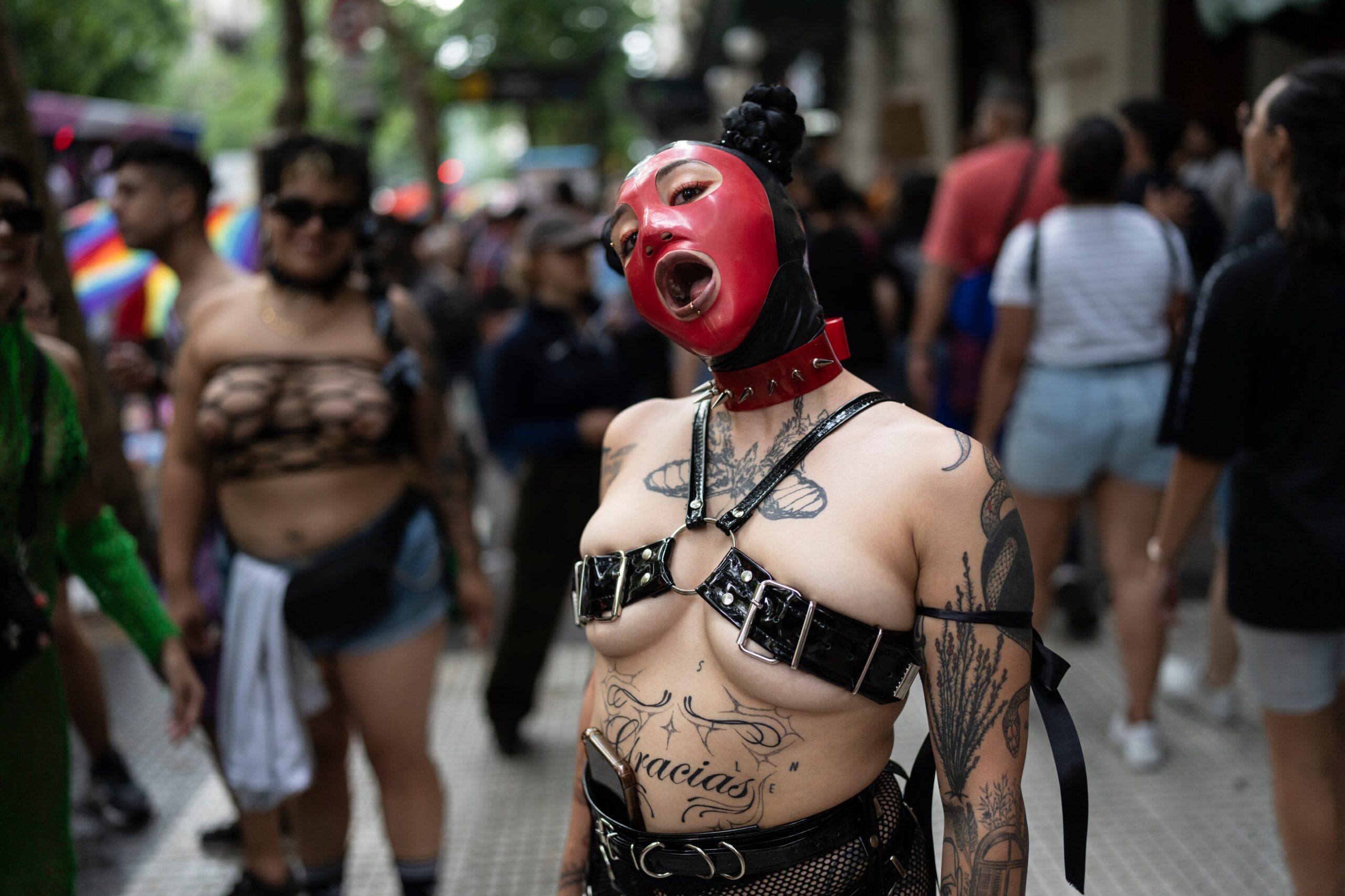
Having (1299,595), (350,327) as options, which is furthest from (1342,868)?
(350,327)

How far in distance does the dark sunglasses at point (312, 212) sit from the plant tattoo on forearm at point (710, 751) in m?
1.79

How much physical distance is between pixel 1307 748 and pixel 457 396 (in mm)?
11991

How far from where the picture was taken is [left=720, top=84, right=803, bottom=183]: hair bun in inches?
67.0

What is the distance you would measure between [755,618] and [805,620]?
73 millimetres

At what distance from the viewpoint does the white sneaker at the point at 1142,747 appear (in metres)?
3.91

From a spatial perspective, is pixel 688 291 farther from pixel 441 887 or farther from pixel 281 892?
pixel 441 887

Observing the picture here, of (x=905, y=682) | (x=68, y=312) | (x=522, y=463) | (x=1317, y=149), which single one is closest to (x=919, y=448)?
(x=905, y=682)

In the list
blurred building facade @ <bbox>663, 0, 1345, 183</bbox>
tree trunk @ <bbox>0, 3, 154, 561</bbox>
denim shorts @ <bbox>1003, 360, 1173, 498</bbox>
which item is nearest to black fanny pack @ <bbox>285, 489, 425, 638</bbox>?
tree trunk @ <bbox>0, 3, 154, 561</bbox>

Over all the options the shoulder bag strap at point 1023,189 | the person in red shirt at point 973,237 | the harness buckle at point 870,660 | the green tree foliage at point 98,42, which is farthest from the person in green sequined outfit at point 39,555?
the green tree foliage at point 98,42

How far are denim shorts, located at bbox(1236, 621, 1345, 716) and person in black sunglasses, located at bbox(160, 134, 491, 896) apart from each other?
6.71ft

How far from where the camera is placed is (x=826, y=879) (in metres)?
1.64

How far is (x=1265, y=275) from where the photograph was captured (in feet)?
8.17

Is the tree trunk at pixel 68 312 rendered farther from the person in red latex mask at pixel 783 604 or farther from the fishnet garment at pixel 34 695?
the person in red latex mask at pixel 783 604

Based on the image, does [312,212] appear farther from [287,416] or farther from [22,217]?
[22,217]
